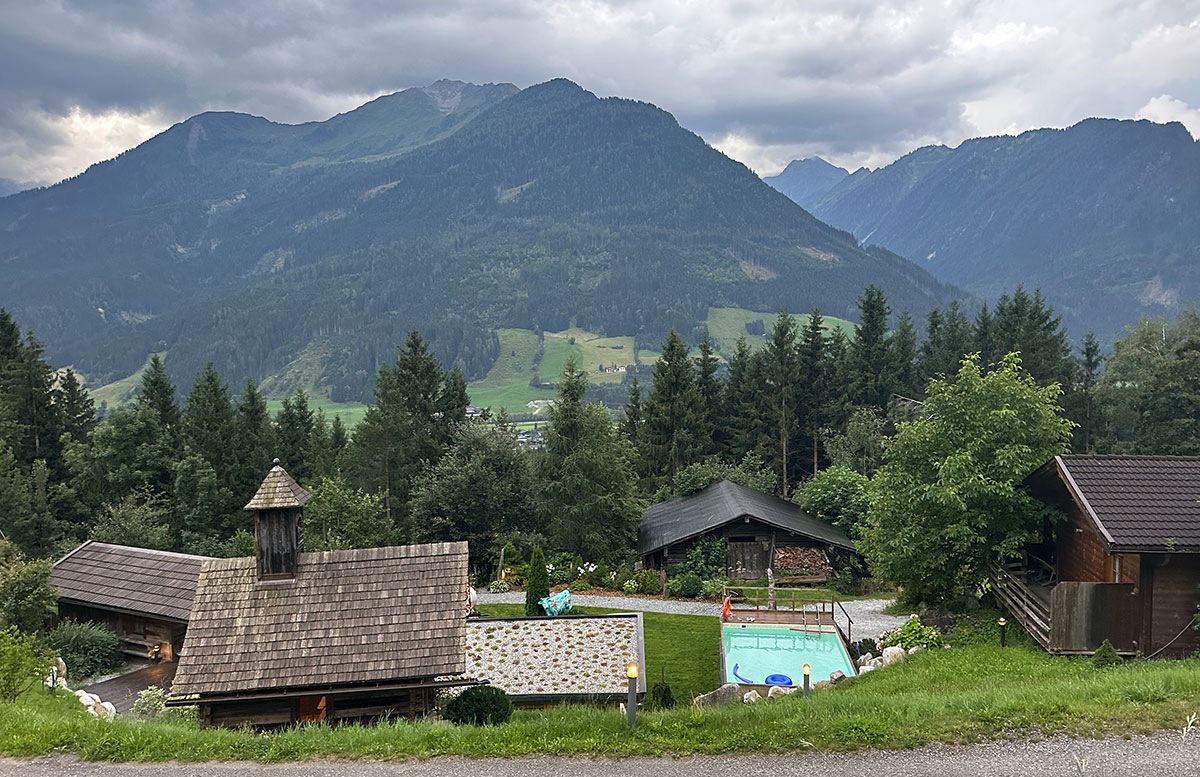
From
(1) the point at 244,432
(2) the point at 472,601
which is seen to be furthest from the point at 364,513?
(1) the point at 244,432

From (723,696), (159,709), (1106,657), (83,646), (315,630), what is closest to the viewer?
(1106,657)

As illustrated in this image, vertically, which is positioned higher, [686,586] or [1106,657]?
[1106,657]

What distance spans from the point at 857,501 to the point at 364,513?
24792mm

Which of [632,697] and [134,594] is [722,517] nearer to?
[134,594]

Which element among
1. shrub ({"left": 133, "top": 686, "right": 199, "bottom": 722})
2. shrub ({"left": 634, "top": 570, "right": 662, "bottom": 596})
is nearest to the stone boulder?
shrub ({"left": 133, "top": 686, "right": 199, "bottom": 722})

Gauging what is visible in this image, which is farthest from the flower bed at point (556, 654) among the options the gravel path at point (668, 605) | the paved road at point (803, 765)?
the paved road at point (803, 765)

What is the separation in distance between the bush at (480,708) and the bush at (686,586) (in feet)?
63.9

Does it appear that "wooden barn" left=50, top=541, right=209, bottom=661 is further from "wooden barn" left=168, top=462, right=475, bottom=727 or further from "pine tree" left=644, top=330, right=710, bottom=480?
"pine tree" left=644, top=330, right=710, bottom=480

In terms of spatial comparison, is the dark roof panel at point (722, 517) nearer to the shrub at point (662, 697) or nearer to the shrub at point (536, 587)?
the shrub at point (536, 587)

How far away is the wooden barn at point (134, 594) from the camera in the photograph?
82.7 ft

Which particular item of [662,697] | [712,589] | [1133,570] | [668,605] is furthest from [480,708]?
[712,589]

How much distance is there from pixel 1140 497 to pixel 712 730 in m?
13.2

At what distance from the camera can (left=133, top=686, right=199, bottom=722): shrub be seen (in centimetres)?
1758

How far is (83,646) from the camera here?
2445cm
